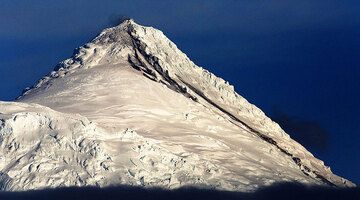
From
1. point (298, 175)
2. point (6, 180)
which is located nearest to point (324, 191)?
point (298, 175)

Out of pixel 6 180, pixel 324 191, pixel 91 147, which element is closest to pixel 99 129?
pixel 91 147

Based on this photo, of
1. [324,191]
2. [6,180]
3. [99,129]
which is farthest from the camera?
[324,191]

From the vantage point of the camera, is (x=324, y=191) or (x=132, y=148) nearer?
(x=132, y=148)

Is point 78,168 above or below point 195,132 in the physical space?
below

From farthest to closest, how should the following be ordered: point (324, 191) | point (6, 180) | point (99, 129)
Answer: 1. point (324, 191)
2. point (99, 129)
3. point (6, 180)

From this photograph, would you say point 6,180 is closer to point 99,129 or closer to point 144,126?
point 99,129

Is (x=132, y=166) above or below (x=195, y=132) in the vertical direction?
below

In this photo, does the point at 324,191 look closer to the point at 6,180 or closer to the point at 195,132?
the point at 195,132

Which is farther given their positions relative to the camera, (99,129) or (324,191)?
(324,191)
